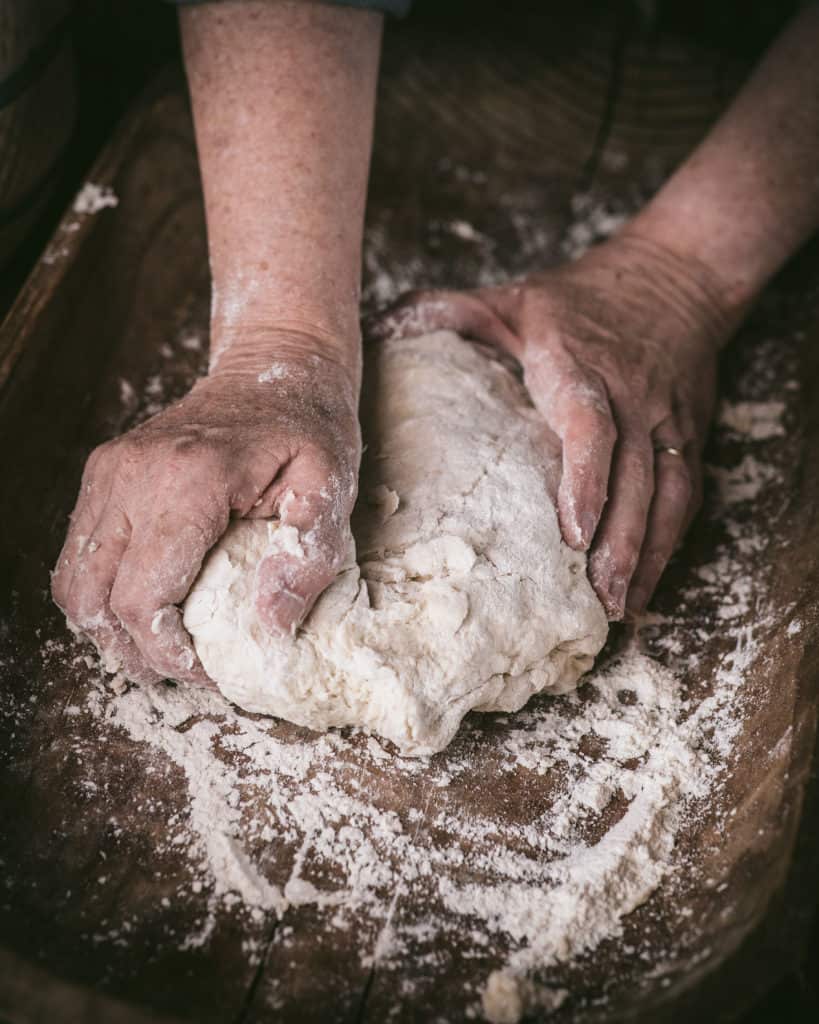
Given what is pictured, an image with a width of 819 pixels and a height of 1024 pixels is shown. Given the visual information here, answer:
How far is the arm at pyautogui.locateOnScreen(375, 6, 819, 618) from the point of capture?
1.23 meters

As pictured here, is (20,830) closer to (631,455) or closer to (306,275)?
(306,275)

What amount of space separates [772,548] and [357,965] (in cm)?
81

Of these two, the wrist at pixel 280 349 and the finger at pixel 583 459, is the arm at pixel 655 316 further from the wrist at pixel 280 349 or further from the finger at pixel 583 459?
the wrist at pixel 280 349

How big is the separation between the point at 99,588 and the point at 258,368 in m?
0.34

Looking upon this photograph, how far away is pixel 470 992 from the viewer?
91 cm

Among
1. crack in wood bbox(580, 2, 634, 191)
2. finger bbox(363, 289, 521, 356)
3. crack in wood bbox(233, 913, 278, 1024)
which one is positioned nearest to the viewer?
crack in wood bbox(233, 913, 278, 1024)

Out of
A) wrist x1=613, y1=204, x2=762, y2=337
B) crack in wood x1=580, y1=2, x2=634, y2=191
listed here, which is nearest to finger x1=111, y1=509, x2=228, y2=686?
wrist x1=613, y1=204, x2=762, y2=337

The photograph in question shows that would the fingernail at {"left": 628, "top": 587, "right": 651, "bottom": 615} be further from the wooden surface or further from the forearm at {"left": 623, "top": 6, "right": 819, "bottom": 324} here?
the forearm at {"left": 623, "top": 6, "right": 819, "bottom": 324}

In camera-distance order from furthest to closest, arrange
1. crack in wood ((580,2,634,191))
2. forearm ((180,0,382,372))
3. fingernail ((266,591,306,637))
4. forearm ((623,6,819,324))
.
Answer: crack in wood ((580,2,634,191)) → forearm ((623,6,819,324)) → forearm ((180,0,382,372)) → fingernail ((266,591,306,637))

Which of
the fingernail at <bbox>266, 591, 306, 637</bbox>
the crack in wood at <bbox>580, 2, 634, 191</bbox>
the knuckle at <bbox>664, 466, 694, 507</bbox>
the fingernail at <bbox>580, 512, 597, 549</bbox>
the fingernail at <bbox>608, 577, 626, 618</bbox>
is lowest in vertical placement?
the fingernail at <bbox>266, 591, 306, 637</bbox>

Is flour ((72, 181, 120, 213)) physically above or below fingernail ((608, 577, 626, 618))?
above

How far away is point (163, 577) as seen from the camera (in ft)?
3.32

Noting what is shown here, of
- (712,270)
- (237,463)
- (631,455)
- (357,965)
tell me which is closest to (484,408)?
(631,455)

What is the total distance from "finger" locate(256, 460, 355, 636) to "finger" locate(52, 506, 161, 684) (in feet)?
0.60
